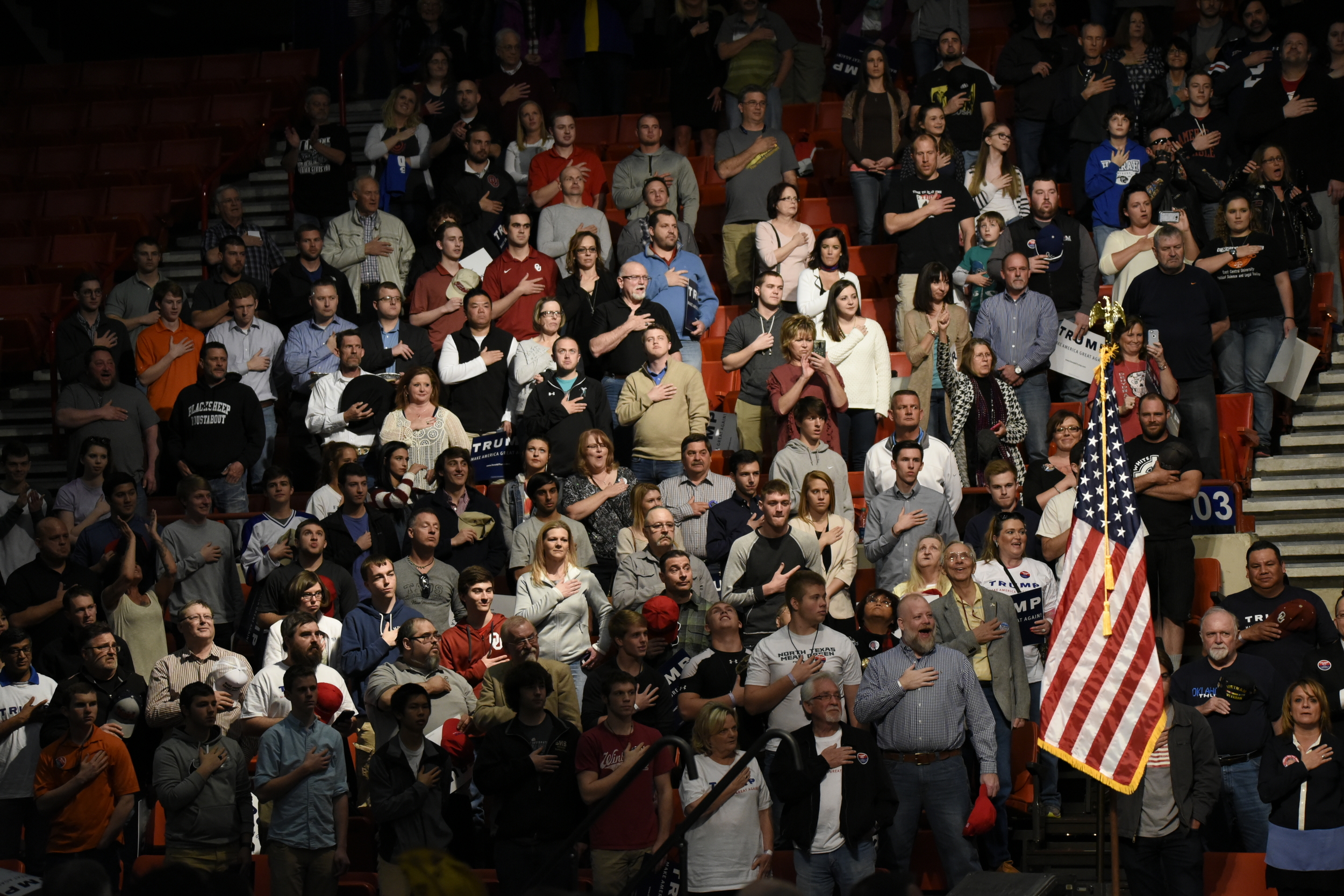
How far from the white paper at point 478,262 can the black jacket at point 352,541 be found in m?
2.68

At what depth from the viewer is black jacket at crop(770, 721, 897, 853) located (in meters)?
7.60

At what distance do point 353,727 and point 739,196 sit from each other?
582 cm

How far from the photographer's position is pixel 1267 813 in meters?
8.45

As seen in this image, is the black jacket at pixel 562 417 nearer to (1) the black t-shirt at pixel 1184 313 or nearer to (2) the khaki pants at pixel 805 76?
(1) the black t-shirt at pixel 1184 313

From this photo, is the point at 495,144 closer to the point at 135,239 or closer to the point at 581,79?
the point at 581,79

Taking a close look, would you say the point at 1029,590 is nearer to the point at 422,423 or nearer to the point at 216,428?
the point at 422,423

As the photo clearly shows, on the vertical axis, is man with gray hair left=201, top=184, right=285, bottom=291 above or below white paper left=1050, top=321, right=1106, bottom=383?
above

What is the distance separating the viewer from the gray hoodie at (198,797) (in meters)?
7.85

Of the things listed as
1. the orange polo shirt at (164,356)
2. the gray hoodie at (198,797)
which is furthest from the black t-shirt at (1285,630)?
the orange polo shirt at (164,356)

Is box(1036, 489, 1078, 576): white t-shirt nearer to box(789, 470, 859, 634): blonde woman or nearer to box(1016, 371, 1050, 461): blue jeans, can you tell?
box(1016, 371, 1050, 461): blue jeans

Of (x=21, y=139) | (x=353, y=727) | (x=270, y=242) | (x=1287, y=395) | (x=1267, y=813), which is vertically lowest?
(x=1267, y=813)

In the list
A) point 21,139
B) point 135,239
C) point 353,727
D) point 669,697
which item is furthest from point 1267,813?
point 21,139

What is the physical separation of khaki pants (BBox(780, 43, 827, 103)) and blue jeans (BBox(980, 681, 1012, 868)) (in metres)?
7.62

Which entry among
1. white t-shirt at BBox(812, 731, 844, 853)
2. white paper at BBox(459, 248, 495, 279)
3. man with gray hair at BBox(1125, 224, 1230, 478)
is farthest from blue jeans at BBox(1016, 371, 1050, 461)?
white paper at BBox(459, 248, 495, 279)
